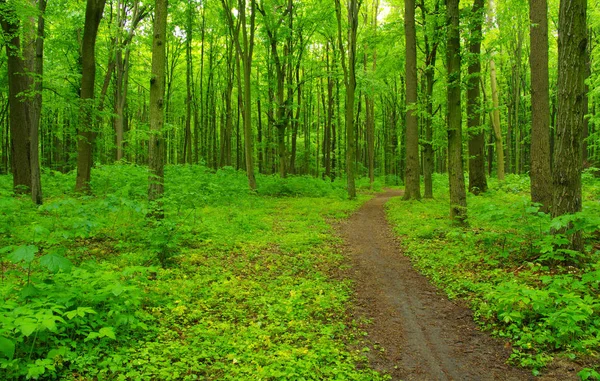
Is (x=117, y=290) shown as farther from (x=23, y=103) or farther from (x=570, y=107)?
(x=23, y=103)

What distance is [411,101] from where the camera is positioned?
15.5 meters

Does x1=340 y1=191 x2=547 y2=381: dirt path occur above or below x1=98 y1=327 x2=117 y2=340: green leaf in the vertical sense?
below

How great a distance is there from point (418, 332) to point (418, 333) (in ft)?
0.09

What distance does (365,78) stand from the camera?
21.2 meters

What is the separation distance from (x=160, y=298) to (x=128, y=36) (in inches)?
739

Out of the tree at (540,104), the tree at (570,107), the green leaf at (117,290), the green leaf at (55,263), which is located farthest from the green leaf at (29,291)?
the tree at (540,104)

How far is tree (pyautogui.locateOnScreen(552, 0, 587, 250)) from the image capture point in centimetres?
575

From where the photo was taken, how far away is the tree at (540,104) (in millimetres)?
8867

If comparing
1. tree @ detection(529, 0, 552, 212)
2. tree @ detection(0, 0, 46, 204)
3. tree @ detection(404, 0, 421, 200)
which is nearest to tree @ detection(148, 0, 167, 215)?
tree @ detection(0, 0, 46, 204)

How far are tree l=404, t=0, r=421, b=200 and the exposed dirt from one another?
27.8 ft

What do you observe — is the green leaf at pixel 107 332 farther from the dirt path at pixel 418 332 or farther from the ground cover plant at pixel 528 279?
the ground cover plant at pixel 528 279

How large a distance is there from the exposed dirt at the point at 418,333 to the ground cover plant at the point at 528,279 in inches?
9.2

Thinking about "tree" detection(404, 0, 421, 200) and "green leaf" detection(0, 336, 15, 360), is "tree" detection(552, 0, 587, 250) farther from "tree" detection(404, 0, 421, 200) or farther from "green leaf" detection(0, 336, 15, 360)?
"tree" detection(404, 0, 421, 200)

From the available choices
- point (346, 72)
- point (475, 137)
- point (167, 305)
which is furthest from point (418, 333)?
point (346, 72)
